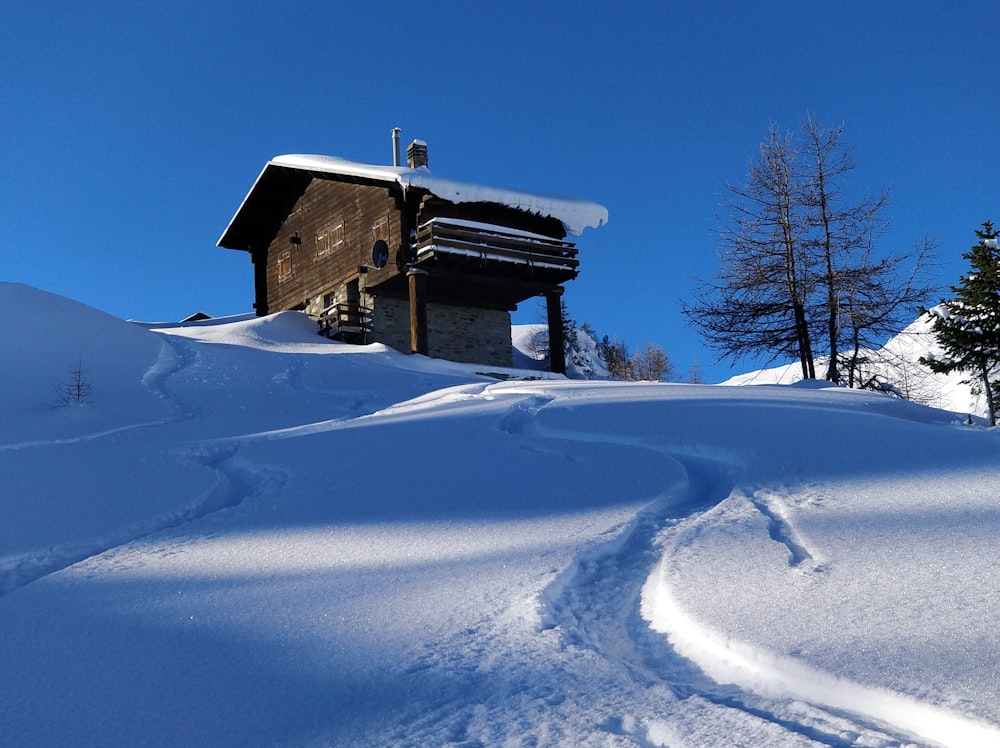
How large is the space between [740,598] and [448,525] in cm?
173

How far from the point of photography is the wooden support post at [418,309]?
18.2 metres

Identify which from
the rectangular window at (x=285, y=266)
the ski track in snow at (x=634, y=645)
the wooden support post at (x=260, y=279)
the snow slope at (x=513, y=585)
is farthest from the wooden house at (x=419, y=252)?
the ski track in snow at (x=634, y=645)

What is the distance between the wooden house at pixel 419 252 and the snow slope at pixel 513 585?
1184 centimetres

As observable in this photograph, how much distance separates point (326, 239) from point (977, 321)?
15.8 metres

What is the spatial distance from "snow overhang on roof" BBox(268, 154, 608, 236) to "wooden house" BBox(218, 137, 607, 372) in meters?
0.03

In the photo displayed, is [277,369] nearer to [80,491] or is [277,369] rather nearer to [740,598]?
[80,491]

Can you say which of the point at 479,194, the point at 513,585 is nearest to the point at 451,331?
the point at 479,194

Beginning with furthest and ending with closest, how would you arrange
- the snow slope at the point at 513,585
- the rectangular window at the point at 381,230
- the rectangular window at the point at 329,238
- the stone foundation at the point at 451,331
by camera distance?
the rectangular window at the point at 329,238
the stone foundation at the point at 451,331
the rectangular window at the point at 381,230
the snow slope at the point at 513,585

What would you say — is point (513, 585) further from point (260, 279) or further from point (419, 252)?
point (260, 279)

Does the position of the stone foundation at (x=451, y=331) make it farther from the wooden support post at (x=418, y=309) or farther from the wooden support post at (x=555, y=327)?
the wooden support post at (x=555, y=327)

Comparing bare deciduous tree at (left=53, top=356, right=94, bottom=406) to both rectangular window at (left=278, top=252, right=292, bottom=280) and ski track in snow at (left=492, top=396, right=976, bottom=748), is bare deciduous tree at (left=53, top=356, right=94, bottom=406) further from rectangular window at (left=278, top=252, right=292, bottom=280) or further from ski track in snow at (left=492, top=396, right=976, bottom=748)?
rectangular window at (left=278, top=252, right=292, bottom=280)

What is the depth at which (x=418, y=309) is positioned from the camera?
18.5 meters

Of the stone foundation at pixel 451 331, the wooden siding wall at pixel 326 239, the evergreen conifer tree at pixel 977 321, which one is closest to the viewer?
the evergreen conifer tree at pixel 977 321

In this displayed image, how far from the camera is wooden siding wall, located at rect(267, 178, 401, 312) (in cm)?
2030
